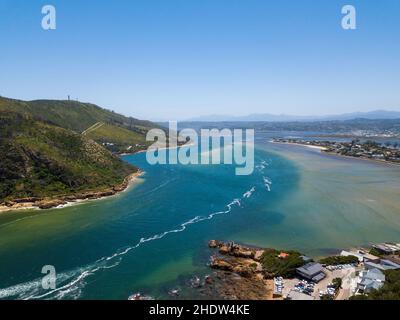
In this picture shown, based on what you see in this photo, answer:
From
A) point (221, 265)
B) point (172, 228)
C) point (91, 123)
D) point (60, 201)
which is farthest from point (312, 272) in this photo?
point (91, 123)

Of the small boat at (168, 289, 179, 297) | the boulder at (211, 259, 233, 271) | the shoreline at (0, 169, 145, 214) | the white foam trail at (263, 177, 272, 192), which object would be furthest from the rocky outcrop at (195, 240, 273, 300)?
the white foam trail at (263, 177, 272, 192)

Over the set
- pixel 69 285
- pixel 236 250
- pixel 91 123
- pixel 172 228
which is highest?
pixel 91 123

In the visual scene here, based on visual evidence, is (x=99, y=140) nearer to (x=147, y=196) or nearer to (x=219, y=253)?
(x=147, y=196)

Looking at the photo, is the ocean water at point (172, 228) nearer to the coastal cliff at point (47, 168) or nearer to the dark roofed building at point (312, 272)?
the coastal cliff at point (47, 168)

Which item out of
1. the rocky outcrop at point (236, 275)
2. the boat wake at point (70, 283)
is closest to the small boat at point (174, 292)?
the rocky outcrop at point (236, 275)

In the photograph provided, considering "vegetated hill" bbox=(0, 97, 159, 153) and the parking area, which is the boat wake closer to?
the parking area

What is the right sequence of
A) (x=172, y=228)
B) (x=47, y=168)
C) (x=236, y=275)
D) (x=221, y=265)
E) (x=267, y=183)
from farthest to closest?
(x=267, y=183) → (x=47, y=168) → (x=172, y=228) → (x=221, y=265) → (x=236, y=275)

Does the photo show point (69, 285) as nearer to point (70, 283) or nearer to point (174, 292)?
point (70, 283)
